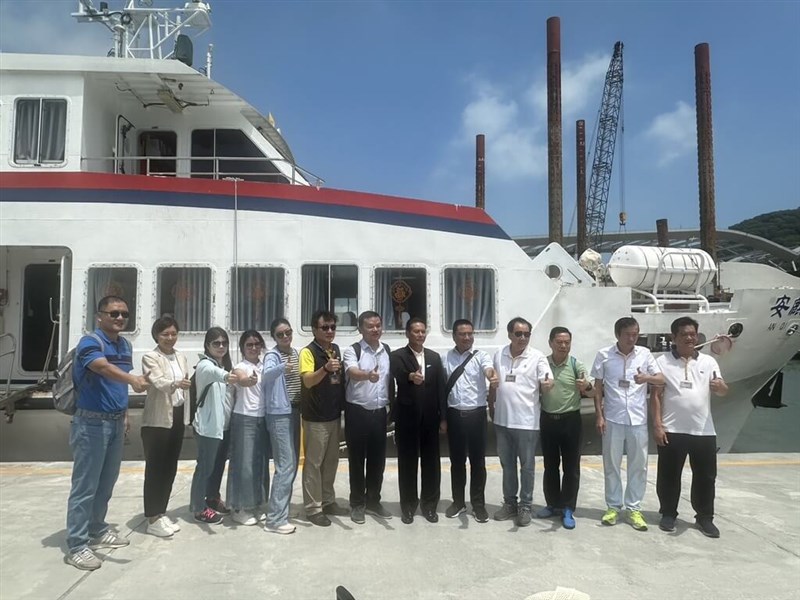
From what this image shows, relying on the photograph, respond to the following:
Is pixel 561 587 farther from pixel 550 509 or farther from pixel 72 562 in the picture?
pixel 72 562

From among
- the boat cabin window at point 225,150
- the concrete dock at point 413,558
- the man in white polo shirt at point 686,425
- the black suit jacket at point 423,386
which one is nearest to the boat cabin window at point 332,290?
the boat cabin window at point 225,150

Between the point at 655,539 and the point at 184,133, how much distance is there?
7.52 m

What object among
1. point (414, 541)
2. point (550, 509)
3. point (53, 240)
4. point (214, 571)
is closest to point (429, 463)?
point (414, 541)

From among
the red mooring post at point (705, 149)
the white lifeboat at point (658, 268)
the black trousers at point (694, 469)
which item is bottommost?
the black trousers at point (694, 469)

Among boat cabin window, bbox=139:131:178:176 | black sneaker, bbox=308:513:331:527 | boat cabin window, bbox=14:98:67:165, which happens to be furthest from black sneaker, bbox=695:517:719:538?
boat cabin window, bbox=14:98:67:165

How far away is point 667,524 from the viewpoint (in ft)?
13.3

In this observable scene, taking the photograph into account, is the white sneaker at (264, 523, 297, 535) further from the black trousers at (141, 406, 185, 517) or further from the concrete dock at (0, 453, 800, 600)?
the black trousers at (141, 406, 185, 517)

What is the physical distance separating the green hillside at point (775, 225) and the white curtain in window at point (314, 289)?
87709 millimetres

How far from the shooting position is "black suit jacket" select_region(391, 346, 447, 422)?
4070mm

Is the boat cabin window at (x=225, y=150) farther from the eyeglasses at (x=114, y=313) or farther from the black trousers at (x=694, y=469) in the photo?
the black trousers at (x=694, y=469)

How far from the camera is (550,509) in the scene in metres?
4.25

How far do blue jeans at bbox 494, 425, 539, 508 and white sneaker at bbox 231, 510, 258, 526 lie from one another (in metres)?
1.82

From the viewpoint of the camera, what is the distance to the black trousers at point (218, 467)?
13.4 ft

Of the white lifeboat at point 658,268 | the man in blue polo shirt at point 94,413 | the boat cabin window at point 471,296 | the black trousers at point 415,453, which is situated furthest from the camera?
the white lifeboat at point 658,268
